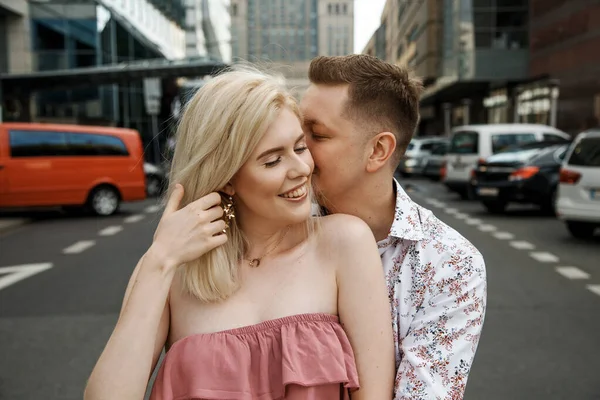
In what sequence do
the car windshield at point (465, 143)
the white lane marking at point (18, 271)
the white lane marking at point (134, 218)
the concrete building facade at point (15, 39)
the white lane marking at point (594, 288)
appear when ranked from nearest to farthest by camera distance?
the white lane marking at point (594, 288) → the white lane marking at point (18, 271) → the white lane marking at point (134, 218) → the car windshield at point (465, 143) → the concrete building facade at point (15, 39)

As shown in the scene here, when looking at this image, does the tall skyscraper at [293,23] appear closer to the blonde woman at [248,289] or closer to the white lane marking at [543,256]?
the white lane marking at [543,256]

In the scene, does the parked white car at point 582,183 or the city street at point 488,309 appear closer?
the city street at point 488,309

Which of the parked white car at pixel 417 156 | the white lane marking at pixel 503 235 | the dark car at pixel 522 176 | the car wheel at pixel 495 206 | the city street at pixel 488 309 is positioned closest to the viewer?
the city street at pixel 488 309

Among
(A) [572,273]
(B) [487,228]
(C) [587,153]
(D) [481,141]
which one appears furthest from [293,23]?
(A) [572,273]

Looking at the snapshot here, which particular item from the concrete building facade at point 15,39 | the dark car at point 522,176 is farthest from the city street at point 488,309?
the concrete building facade at point 15,39

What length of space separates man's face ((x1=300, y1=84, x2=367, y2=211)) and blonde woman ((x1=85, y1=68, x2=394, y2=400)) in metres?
0.14

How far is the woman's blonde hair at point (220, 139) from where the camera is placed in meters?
1.72

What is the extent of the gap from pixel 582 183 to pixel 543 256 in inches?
64.4

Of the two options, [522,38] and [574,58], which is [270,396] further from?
[522,38]

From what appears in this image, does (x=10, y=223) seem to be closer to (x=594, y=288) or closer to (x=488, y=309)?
(x=488, y=309)

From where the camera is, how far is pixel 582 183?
1085 cm

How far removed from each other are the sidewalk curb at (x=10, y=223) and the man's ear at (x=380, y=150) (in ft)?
42.9

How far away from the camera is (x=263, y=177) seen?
5.75ft

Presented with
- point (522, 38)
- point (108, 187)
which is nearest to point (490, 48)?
point (522, 38)
